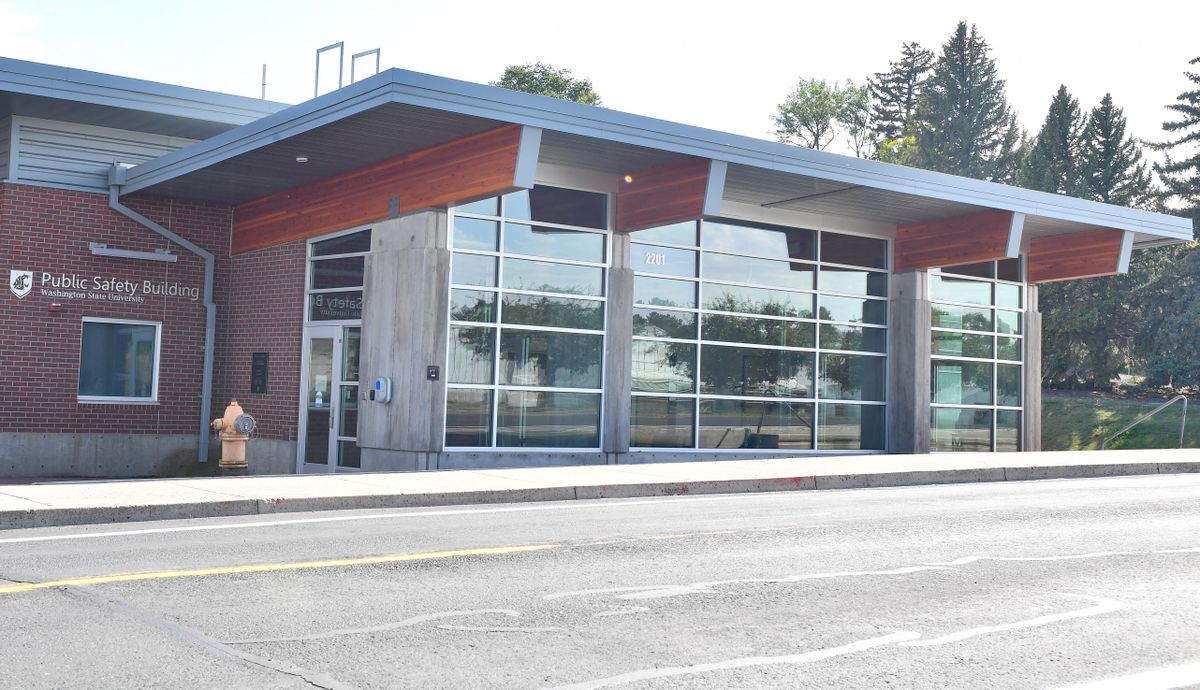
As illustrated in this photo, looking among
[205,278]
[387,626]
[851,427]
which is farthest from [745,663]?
[851,427]

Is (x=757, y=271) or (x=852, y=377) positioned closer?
(x=757, y=271)

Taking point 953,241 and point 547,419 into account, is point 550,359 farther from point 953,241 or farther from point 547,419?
point 953,241

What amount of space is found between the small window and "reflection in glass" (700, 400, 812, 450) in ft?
32.1

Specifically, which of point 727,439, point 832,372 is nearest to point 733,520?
point 727,439

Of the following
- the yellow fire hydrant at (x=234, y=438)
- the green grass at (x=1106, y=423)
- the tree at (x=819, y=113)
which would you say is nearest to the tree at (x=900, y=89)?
the tree at (x=819, y=113)

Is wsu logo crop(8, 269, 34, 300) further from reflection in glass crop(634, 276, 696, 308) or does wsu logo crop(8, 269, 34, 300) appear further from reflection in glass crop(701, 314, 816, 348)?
reflection in glass crop(701, 314, 816, 348)

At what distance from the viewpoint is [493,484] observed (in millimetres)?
13984

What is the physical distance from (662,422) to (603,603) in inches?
535

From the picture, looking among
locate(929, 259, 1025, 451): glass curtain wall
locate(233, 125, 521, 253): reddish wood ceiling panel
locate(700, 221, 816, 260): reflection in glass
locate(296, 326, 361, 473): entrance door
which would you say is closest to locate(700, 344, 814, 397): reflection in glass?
locate(700, 221, 816, 260): reflection in glass

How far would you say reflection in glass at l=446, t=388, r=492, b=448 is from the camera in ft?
59.7

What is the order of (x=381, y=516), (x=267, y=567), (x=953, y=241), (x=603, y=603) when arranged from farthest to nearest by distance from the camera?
1. (x=953, y=241)
2. (x=381, y=516)
3. (x=267, y=567)
4. (x=603, y=603)

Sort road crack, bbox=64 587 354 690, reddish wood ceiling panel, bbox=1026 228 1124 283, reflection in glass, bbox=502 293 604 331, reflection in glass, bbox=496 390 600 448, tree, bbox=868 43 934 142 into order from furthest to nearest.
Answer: tree, bbox=868 43 934 142 → reddish wood ceiling panel, bbox=1026 228 1124 283 → reflection in glass, bbox=502 293 604 331 → reflection in glass, bbox=496 390 600 448 → road crack, bbox=64 587 354 690

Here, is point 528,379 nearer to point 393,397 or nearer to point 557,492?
point 393,397

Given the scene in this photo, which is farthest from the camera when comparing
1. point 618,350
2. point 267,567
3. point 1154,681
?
point 618,350
